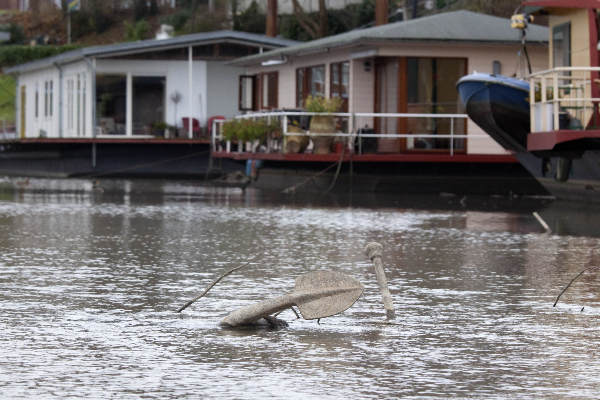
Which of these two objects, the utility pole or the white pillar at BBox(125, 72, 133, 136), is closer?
the white pillar at BBox(125, 72, 133, 136)

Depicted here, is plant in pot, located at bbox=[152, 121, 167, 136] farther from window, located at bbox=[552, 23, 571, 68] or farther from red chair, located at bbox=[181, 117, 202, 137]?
window, located at bbox=[552, 23, 571, 68]

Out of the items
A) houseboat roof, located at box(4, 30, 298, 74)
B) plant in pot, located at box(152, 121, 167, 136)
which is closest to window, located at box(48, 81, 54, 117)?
houseboat roof, located at box(4, 30, 298, 74)

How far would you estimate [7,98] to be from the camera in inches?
2995

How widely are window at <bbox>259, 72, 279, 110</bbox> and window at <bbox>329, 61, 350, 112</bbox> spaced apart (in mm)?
5339

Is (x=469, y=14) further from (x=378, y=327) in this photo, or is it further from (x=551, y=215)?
(x=378, y=327)

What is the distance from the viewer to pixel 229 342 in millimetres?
8000

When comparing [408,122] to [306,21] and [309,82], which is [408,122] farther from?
[306,21]

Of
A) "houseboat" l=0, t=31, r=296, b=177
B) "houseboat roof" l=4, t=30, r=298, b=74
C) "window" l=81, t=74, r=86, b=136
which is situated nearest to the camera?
"houseboat roof" l=4, t=30, r=298, b=74

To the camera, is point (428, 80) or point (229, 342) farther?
point (428, 80)

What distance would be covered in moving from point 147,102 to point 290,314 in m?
33.4

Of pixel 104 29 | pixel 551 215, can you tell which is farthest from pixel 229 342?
pixel 104 29

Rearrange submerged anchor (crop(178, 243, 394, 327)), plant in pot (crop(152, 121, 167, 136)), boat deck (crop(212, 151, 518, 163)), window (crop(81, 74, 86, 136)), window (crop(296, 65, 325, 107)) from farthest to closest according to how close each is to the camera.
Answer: window (crop(81, 74, 86, 136))
plant in pot (crop(152, 121, 167, 136))
window (crop(296, 65, 325, 107))
boat deck (crop(212, 151, 518, 163))
submerged anchor (crop(178, 243, 394, 327))

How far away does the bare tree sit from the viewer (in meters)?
57.4

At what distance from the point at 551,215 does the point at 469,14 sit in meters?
11.9
